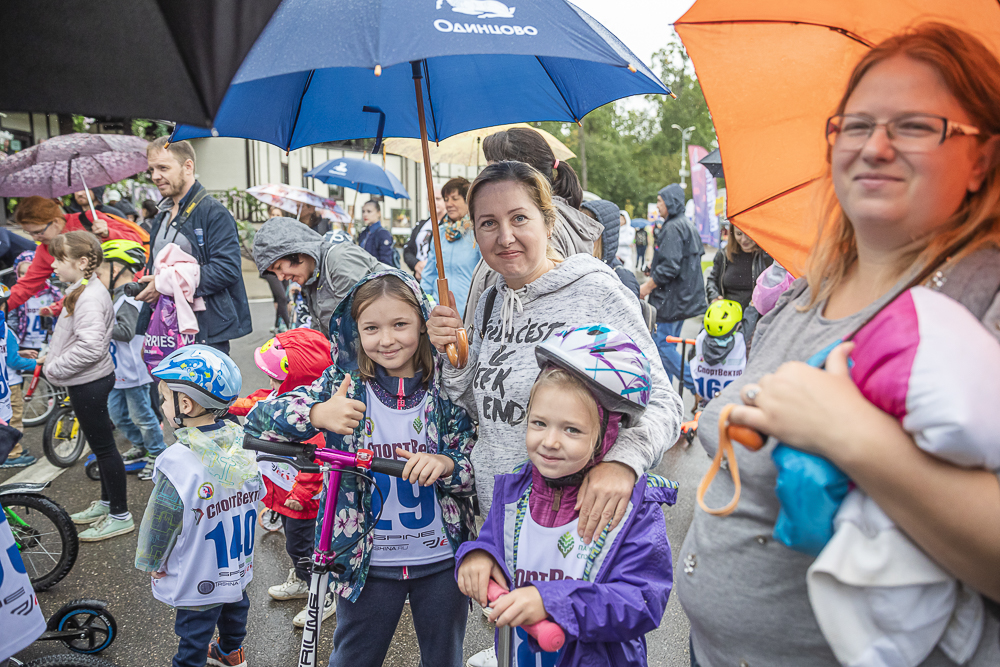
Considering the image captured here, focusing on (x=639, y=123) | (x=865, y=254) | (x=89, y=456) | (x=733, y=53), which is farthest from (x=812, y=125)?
(x=639, y=123)

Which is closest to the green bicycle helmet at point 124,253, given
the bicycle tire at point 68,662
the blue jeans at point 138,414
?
the blue jeans at point 138,414

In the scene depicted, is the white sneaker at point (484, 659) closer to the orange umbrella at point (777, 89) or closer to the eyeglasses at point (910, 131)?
the orange umbrella at point (777, 89)

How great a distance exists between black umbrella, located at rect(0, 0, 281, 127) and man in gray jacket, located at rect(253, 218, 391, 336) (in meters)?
2.58

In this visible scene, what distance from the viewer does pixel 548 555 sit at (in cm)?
203

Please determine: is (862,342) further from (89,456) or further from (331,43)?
(89,456)

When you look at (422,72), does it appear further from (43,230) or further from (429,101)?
(43,230)

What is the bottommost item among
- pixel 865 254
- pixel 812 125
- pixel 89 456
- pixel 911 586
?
pixel 89 456

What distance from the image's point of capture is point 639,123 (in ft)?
217

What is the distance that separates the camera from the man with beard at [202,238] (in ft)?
15.5

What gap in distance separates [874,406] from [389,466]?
153cm

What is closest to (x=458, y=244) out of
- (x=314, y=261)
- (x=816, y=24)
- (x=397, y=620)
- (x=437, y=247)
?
(x=314, y=261)

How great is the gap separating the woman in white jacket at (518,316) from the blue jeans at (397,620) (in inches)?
16.7

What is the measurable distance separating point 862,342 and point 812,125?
0.97 m

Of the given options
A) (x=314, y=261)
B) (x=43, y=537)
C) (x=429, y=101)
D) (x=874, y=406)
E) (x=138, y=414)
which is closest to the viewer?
(x=874, y=406)
